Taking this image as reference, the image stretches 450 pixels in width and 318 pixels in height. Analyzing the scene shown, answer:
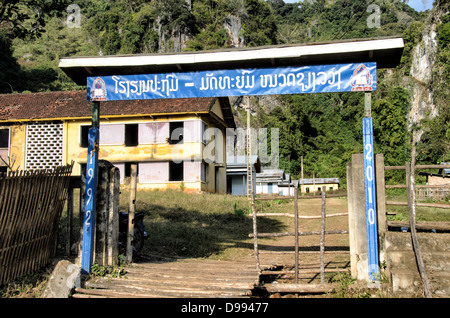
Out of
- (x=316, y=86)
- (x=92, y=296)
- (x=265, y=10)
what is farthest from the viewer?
(x=265, y=10)

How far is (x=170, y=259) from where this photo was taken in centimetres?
888

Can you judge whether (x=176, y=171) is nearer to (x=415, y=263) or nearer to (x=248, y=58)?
(x=248, y=58)

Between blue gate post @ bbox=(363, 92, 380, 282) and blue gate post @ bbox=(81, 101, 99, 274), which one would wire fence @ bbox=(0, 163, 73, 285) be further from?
blue gate post @ bbox=(363, 92, 380, 282)

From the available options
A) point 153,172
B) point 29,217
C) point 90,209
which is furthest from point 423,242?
point 153,172

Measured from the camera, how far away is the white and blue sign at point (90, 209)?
6.76 m

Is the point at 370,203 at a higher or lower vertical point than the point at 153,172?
lower

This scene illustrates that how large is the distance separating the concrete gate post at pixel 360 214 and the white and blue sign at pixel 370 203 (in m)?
0.13

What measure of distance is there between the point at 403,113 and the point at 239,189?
21621 mm

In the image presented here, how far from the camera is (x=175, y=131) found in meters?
24.7

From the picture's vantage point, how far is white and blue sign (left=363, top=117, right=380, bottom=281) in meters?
6.33

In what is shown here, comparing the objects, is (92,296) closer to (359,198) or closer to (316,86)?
(359,198)

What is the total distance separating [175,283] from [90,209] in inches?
74.3

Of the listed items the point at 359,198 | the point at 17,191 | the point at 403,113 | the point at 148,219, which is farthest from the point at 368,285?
the point at 403,113

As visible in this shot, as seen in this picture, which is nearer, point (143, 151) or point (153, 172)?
point (153, 172)
